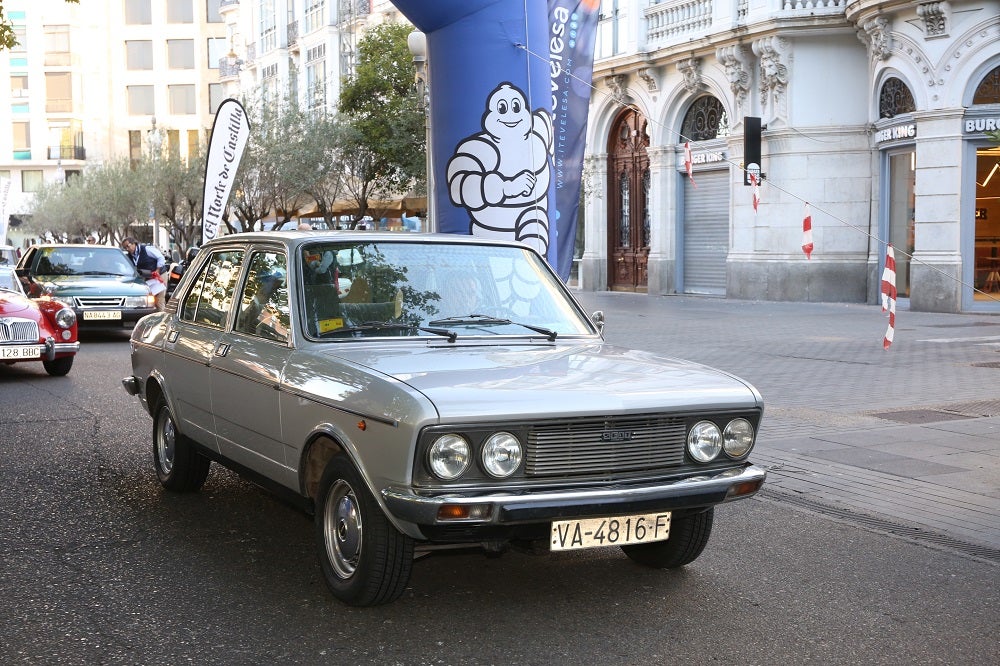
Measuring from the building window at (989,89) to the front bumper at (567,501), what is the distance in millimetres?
19541

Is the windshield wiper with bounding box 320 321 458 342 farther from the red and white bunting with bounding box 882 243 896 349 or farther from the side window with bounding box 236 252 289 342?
the red and white bunting with bounding box 882 243 896 349

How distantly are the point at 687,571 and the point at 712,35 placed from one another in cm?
2381

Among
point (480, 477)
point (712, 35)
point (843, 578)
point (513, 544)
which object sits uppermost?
point (712, 35)

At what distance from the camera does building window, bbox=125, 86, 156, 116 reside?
89.4 metres

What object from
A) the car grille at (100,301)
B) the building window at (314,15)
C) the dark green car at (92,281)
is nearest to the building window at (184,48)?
the building window at (314,15)

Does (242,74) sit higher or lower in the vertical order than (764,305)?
higher

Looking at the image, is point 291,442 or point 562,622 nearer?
point 562,622

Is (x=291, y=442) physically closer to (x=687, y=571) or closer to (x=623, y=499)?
(x=623, y=499)

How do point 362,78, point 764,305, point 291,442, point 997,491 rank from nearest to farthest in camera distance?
point 291,442 → point 997,491 → point 764,305 → point 362,78

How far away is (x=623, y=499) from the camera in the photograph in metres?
4.69

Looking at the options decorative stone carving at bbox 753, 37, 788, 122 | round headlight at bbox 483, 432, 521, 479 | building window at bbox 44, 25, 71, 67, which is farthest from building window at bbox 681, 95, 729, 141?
building window at bbox 44, 25, 71, 67

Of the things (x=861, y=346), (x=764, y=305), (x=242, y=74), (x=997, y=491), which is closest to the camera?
(x=997, y=491)

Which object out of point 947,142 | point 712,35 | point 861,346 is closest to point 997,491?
point 861,346

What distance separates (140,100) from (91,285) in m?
75.2
